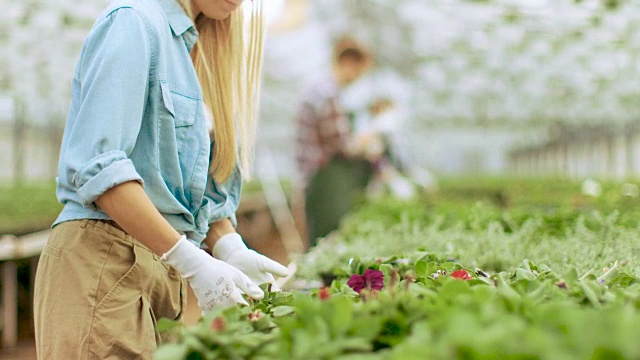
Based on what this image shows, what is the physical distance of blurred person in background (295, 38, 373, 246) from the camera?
5.61 metres

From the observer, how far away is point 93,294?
155 cm

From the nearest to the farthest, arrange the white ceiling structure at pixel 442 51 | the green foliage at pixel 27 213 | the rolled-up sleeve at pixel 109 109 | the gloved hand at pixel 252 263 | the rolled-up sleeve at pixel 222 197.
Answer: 1. the rolled-up sleeve at pixel 109 109
2. the gloved hand at pixel 252 263
3. the rolled-up sleeve at pixel 222 197
4. the green foliage at pixel 27 213
5. the white ceiling structure at pixel 442 51

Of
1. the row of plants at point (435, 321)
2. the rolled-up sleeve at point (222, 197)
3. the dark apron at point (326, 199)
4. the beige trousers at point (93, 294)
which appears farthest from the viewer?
the dark apron at point (326, 199)

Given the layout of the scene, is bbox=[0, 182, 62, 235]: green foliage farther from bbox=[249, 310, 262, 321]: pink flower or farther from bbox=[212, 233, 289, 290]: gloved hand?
bbox=[249, 310, 262, 321]: pink flower

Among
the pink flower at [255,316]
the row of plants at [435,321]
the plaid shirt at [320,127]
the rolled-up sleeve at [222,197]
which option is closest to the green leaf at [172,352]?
the row of plants at [435,321]

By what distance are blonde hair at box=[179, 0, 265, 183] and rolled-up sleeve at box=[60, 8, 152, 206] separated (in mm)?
304

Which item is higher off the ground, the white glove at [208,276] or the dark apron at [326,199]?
the white glove at [208,276]

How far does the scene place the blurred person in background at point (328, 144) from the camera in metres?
5.61

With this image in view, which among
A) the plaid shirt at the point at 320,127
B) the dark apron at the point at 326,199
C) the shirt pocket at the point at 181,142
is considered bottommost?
the dark apron at the point at 326,199

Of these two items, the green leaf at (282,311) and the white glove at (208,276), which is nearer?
the green leaf at (282,311)

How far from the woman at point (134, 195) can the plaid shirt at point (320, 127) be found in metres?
3.80

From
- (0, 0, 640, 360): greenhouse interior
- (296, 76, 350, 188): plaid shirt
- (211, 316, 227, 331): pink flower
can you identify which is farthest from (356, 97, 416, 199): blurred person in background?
(211, 316, 227, 331): pink flower

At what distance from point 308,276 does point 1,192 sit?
7333mm

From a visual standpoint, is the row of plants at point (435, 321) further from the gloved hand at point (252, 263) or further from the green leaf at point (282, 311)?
the gloved hand at point (252, 263)
